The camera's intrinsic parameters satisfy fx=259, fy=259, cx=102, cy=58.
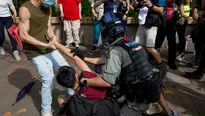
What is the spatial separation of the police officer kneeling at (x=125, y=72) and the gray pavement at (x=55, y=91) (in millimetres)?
1381

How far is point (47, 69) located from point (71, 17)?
9.94 ft

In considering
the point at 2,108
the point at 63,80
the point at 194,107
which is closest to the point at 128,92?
the point at 63,80

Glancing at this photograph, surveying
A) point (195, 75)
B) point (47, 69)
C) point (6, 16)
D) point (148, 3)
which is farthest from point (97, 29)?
point (47, 69)

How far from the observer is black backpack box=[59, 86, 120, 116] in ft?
8.12

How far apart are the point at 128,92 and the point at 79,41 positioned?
409 cm

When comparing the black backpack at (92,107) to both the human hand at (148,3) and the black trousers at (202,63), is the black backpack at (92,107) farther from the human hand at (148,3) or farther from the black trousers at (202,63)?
the black trousers at (202,63)

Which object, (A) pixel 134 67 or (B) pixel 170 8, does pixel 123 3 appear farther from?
(A) pixel 134 67

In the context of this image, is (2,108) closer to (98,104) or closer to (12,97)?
(12,97)

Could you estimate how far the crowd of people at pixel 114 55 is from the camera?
8.05 feet

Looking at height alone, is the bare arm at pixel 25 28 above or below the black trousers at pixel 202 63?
above

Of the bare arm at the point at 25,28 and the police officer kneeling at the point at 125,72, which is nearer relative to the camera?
the police officer kneeling at the point at 125,72

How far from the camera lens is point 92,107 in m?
2.51

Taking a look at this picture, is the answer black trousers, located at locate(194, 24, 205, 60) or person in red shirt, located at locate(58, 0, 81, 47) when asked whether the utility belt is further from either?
person in red shirt, located at locate(58, 0, 81, 47)

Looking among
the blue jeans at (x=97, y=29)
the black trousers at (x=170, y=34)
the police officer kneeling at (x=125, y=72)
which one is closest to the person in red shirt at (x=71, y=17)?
the blue jeans at (x=97, y=29)
